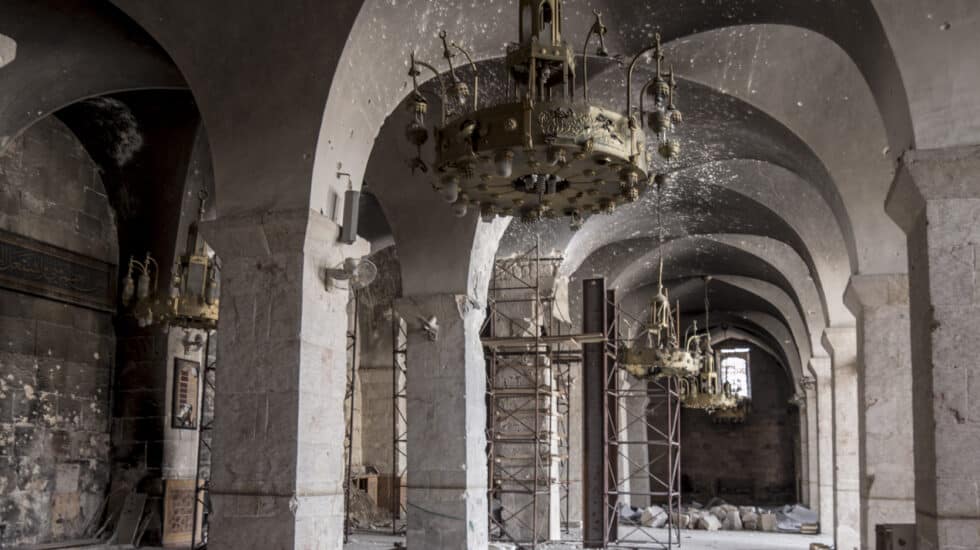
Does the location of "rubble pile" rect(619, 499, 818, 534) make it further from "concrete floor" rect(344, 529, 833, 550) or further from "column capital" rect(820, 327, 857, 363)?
"column capital" rect(820, 327, 857, 363)

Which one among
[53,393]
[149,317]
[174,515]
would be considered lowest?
[174,515]

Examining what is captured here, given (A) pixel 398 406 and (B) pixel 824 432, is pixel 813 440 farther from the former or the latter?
(A) pixel 398 406

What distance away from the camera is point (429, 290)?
34.6 feet

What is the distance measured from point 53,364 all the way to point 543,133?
7.37 meters

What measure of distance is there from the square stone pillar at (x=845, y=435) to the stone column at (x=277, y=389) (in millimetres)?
7352

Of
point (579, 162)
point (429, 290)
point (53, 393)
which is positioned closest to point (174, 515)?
point (53, 393)

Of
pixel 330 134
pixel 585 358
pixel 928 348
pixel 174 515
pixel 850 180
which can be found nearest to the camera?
pixel 928 348

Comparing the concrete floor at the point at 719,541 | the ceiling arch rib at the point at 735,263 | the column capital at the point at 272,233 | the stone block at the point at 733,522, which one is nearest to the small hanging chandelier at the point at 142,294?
the column capital at the point at 272,233

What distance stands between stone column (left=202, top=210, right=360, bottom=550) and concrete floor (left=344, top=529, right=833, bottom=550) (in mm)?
6486

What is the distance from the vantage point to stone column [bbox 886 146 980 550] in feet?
17.0

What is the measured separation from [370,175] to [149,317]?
9.66 ft

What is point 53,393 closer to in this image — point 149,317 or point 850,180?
point 149,317

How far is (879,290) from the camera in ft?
27.6

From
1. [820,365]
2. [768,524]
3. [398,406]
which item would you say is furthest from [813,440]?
[398,406]
